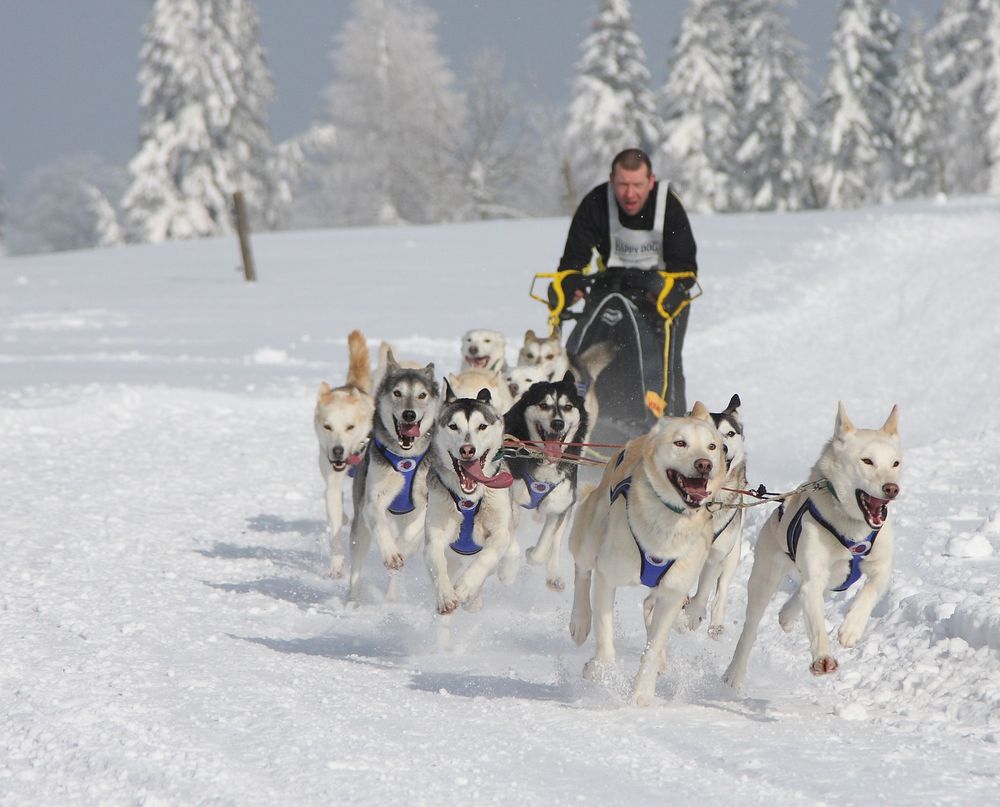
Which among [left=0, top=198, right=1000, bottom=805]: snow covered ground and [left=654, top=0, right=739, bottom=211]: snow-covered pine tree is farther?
[left=654, top=0, right=739, bottom=211]: snow-covered pine tree

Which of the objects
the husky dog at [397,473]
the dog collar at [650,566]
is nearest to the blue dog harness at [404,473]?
the husky dog at [397,473]

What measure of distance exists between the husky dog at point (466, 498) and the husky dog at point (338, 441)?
4.04ft

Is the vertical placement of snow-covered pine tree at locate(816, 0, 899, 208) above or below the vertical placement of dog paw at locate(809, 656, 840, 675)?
above

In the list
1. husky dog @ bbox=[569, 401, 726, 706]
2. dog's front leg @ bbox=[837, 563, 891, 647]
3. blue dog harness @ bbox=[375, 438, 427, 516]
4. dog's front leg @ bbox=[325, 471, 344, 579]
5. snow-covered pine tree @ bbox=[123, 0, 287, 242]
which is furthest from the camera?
snow-covered pine tree @ bbox=[123, 0, 287, 242]

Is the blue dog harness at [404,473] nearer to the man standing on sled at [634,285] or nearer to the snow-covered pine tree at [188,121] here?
the man standing on sled at [634,285]

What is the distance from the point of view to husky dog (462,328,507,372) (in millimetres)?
7301

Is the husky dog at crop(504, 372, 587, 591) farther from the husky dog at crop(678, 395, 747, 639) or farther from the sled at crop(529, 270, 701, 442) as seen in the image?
the husky dog at crop(678, 395, 747, 639)

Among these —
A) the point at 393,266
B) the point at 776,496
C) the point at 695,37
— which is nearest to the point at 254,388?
the point at 776,496

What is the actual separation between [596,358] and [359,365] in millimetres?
1367

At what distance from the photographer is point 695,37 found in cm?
3600

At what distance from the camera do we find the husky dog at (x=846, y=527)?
3.91 meters

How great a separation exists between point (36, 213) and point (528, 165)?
27.2 m

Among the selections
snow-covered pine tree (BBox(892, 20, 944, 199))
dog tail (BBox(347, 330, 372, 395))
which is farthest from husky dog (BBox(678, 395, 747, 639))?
snow-covered pine tree (BBox(892, 20, 944, 199))

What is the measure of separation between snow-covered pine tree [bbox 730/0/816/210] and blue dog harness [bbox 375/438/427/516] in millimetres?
32406
